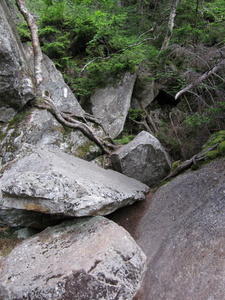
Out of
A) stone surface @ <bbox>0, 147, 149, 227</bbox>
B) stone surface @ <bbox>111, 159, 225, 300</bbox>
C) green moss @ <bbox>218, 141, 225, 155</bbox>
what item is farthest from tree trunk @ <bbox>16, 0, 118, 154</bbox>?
green moss @ <bbox>218, 141, 225, 155</bbox>

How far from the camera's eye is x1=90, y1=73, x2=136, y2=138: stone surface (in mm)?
9953

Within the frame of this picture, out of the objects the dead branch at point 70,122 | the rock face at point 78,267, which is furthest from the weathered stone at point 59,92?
the rock face at point 78,267

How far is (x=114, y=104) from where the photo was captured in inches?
401

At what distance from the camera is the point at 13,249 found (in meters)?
4.41

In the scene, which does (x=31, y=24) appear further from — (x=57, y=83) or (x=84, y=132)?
(x=84, y=132)

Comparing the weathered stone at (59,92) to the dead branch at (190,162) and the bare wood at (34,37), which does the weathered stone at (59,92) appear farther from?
the dead branch at (190,162)

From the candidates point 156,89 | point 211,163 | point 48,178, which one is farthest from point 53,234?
point 156,89

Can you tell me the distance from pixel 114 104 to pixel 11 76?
471cm

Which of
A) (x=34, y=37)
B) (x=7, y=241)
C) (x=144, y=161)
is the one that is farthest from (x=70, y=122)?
(x=7, y=241)

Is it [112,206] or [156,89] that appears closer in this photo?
[112,206]

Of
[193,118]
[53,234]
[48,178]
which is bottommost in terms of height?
[193,118]

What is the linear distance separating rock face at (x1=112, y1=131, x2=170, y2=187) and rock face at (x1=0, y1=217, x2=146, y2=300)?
123 inches

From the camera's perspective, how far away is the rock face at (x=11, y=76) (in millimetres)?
6340

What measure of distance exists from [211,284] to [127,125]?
8.55 m
